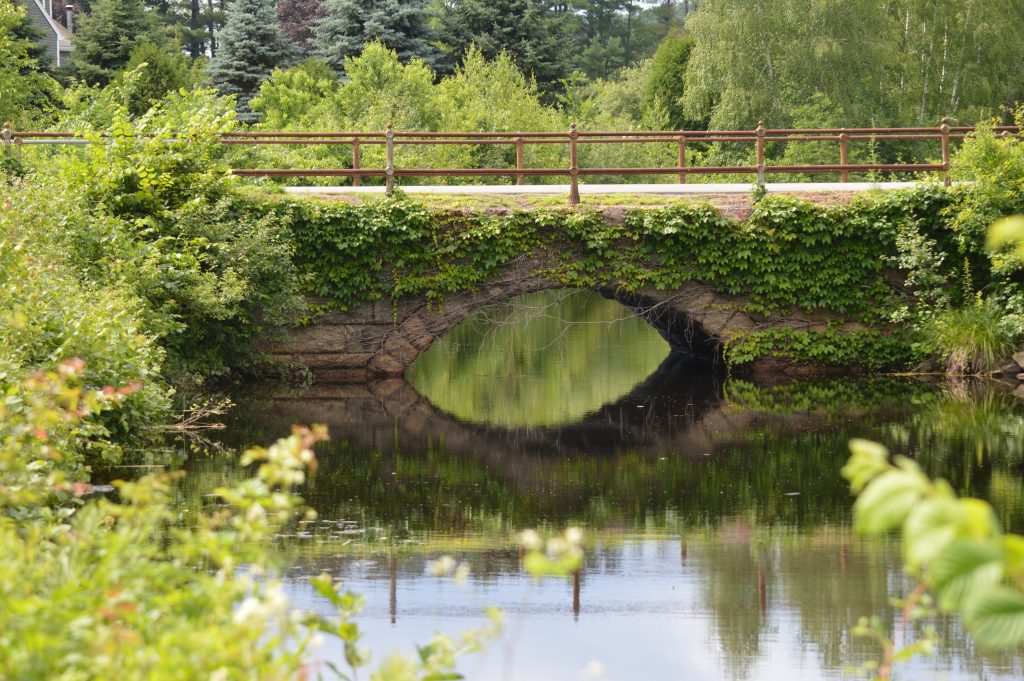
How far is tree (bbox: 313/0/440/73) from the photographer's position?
4109 centimetres

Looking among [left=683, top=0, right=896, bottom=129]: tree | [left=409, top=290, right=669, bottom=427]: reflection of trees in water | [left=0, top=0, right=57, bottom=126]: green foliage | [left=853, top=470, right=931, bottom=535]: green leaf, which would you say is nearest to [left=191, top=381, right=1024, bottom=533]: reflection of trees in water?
[left=409, top=290, right=669, bottom=427]: reflection of trees in water

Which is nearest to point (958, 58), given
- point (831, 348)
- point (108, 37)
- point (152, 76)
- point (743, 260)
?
point (831, 348)

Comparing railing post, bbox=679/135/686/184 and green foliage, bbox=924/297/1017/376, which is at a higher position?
railing post, bbox=679/135/686/184

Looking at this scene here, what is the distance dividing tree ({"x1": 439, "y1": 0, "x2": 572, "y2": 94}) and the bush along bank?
21945 mm

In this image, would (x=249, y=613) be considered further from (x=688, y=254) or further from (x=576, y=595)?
(x=688, y=254)

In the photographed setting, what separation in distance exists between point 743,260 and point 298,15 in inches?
1410

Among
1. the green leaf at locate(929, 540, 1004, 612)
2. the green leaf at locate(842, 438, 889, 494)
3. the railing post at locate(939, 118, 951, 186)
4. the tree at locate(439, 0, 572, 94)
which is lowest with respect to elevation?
the green leaf at locate(929, 540, 1004, 612)

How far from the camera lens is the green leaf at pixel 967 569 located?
268cm

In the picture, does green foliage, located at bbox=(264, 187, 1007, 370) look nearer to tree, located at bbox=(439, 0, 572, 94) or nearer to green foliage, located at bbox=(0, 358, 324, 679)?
green foliage, located at bbox=(0, 358, 324, 679)

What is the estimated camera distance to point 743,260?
2180 cm

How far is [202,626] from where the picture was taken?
4.38 m

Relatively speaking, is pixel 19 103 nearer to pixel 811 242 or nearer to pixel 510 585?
pixel 811 242

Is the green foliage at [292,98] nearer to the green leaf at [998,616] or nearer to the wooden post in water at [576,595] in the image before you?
the wooden post in water at [576,595]

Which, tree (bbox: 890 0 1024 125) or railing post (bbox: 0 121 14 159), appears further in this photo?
tree (bbox: 890 0 1024 125)
